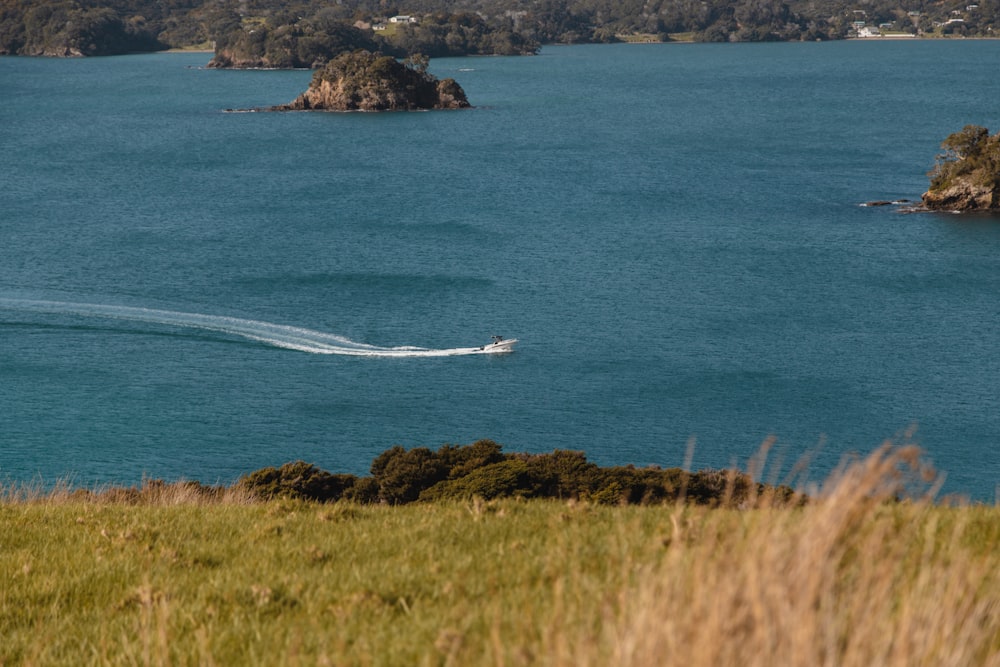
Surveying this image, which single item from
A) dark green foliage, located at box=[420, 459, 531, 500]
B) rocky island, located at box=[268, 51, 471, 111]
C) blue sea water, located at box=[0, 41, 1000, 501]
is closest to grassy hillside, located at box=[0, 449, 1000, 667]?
dark green foliage, located at box=[420, 459, 531, 500]

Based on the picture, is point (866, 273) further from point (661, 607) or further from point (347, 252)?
point (661, 607)

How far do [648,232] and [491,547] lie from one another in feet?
293

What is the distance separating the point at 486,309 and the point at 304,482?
47.1 m

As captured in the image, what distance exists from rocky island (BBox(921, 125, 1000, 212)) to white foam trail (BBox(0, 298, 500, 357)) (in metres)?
58.0

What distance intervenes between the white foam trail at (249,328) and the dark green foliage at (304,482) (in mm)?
34839

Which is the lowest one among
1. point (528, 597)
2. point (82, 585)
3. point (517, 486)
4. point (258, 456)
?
point (258, 456)

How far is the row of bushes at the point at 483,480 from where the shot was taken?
2442 centimetres

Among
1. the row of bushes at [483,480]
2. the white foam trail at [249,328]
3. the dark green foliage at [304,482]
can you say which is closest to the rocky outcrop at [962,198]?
the white foam trail at [249,328]

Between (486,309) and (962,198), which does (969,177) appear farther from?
(486,309)

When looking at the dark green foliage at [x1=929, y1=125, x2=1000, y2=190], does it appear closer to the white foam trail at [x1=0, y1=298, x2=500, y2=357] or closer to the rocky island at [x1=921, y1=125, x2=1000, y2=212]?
the rocky island at [x1=921, y1=125, x2=1000, y2=212]

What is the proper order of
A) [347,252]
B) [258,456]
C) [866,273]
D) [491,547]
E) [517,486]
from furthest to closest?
[347,252], [866,273], [258,456], [517,486], [491,547]

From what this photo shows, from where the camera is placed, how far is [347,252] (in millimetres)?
91938

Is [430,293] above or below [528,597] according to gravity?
below

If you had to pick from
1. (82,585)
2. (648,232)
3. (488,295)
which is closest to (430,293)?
(488,295)
